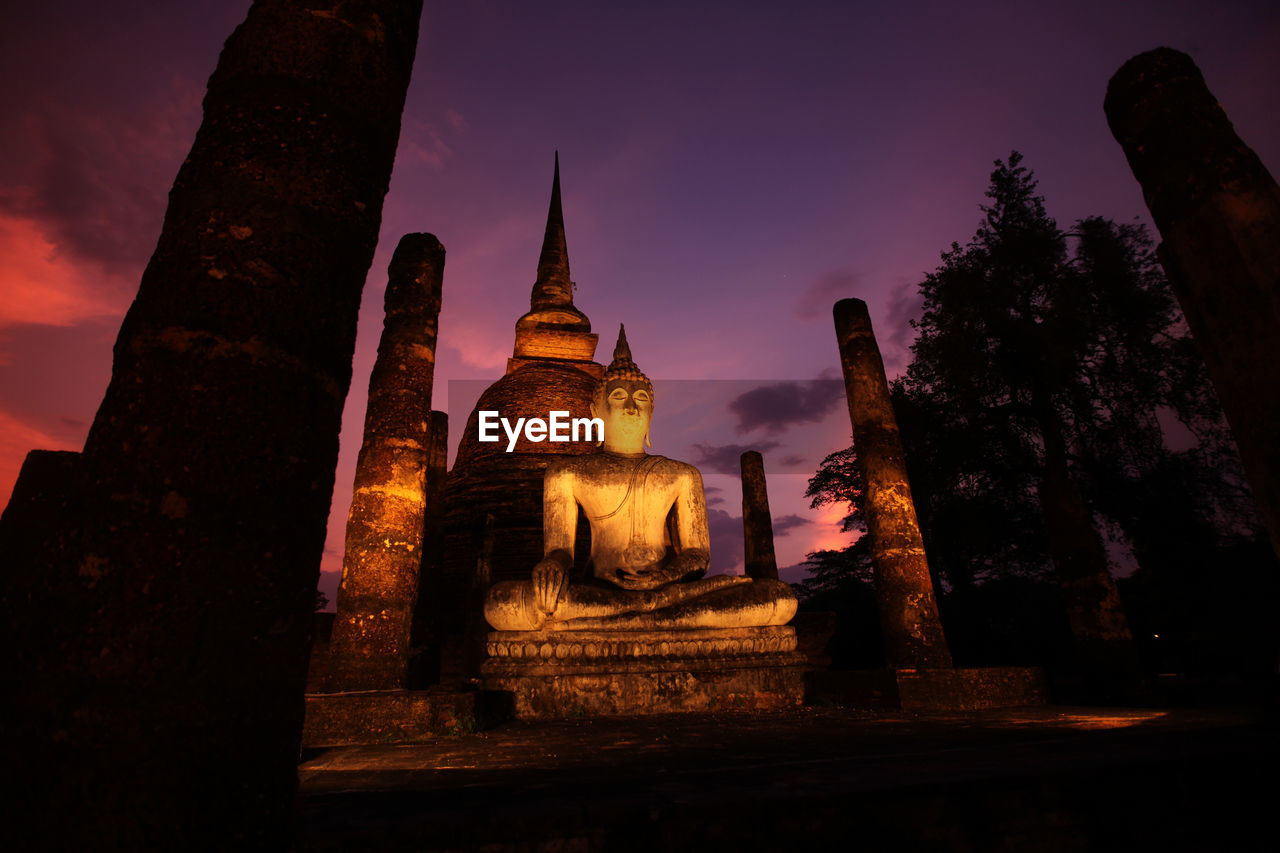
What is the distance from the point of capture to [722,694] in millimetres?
5652

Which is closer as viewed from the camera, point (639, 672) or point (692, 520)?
point (639, 672)

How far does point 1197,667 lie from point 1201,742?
1491 centimetres

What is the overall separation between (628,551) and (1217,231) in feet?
17.6

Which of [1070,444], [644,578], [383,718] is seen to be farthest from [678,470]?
[1070,444]

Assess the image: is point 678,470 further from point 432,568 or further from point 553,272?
point 553,272

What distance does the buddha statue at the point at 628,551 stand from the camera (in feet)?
19.5

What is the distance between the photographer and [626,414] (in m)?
7.72

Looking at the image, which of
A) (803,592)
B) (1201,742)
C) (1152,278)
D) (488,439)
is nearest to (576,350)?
(488,439)

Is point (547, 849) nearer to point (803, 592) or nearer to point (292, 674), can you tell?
point (292, 674)

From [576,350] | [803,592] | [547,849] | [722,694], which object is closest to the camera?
[547,849]

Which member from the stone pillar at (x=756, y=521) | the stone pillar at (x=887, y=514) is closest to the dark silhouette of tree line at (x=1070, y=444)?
Answer: the stone pillar at (x=756, y=521)

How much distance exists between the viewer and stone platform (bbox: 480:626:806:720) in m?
5.45

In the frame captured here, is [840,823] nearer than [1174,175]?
Yes

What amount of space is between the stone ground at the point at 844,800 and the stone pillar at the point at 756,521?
1028cm
